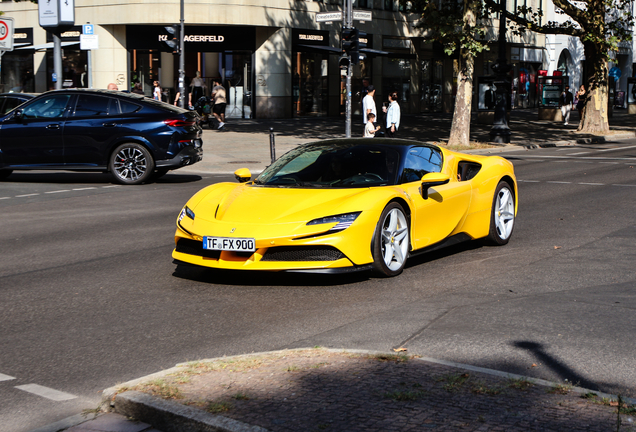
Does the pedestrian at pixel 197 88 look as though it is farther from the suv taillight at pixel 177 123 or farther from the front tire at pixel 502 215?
the front tire at pixel 502 215

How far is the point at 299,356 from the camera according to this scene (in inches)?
191

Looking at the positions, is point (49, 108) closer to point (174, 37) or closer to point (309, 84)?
point (174, 37)

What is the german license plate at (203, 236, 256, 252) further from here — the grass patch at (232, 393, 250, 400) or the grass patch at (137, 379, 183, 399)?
the grass patch at (232, 393, 250, 400)

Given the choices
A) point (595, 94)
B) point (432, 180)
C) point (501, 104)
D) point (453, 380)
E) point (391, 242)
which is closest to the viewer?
point (453, 380)

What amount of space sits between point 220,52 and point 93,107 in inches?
927

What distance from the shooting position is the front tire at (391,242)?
23.9ft

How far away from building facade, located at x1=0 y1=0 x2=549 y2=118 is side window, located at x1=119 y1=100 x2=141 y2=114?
21466mm

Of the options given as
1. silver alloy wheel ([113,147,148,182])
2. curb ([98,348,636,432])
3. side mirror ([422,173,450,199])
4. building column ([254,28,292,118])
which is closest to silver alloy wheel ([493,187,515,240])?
side mirror ([422,173,450,199])

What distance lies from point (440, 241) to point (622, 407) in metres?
4.41

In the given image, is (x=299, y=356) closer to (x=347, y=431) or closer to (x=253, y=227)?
(x=347, y=431)

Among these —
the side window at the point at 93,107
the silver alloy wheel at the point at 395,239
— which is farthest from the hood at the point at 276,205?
the side window at the point at 93,107

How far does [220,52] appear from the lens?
39312 mm

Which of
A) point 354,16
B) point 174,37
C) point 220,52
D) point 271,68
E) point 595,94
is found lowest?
point 595,94

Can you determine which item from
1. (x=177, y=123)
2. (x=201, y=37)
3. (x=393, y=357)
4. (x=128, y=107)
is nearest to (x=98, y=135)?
(x=128, y=107)
